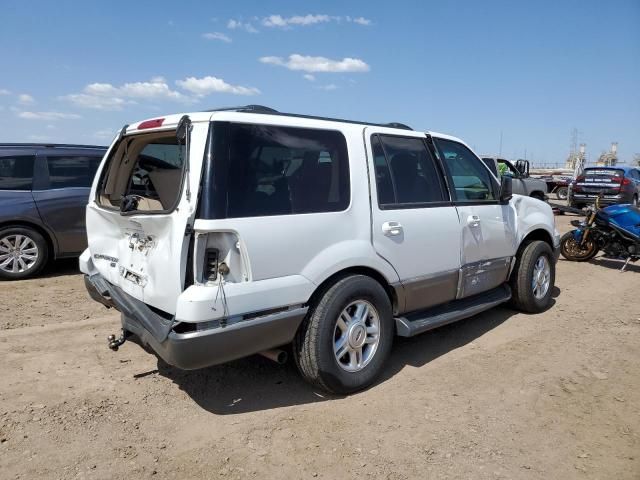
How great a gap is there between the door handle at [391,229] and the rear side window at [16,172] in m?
5.41

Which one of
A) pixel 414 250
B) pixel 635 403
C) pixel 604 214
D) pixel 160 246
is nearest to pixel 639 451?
pixel 635 403

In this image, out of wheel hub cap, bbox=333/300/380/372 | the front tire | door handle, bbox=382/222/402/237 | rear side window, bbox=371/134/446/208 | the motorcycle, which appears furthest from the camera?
the front tire

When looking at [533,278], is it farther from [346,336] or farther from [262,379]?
[262,379]

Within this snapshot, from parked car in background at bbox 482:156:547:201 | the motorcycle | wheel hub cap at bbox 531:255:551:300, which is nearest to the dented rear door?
wheel hub cap at bbox 531:255:551:300

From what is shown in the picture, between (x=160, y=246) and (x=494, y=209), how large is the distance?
330cm

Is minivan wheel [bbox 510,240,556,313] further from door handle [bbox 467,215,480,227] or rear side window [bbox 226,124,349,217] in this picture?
rear side window [bbox 226,124,349,217]

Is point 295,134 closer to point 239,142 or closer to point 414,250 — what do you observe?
point 239,142

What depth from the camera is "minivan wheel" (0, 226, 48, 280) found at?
6.57 metres

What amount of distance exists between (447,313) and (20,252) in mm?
5637

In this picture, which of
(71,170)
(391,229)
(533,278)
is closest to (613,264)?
(533,278)

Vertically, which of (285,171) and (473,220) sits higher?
(285,171)

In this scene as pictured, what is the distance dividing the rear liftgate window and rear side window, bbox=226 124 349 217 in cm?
95

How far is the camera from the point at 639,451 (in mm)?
2979

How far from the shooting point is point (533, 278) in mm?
5508
